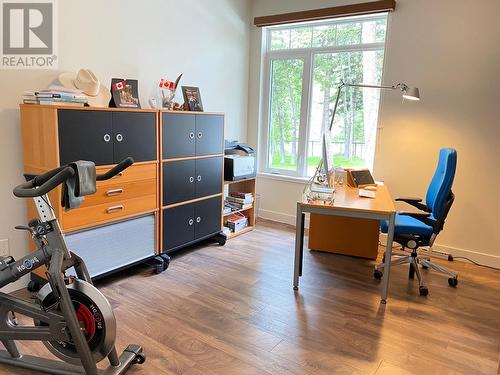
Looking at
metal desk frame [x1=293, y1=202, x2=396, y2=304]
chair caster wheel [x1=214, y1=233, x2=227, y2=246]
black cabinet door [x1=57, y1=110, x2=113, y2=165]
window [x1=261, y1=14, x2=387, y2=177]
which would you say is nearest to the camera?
black cabinet door [x1=57, y1=110, x2=113, y2=165]

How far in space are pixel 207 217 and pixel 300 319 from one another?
1572 mm

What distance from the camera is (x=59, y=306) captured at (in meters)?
1.76

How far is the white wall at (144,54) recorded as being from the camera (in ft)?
8.87

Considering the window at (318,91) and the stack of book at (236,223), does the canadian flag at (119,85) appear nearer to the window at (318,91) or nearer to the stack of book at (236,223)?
the stack of book at (236,223)

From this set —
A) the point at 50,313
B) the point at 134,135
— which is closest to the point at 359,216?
the point at 134,135

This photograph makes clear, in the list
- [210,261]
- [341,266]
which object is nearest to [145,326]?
[210,261]

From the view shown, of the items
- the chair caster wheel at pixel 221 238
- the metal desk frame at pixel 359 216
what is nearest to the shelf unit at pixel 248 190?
the chair caster wheel at pixel 221 238

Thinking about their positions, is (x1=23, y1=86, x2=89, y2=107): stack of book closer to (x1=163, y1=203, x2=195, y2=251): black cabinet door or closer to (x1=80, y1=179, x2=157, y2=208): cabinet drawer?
(x1=80, y1=179, x2=157, y2=208): cabinet drawer

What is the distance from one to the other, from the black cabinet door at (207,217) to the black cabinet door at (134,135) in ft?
2.60

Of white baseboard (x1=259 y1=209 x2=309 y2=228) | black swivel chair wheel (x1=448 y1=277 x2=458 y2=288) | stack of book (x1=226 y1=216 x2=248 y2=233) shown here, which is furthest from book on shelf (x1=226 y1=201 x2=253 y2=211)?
black swivel chair wheel (x1=448 y1=277 x2=458 y2=288)

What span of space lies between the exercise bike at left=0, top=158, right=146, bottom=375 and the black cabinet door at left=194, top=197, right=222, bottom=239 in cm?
180

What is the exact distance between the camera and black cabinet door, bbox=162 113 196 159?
10.5 ft

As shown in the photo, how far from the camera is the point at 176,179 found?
11.0 ft

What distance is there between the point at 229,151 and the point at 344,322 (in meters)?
2.30
